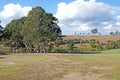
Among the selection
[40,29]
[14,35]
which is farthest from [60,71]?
[14,35]

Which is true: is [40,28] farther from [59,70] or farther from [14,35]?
[59,70]

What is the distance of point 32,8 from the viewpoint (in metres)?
93.5

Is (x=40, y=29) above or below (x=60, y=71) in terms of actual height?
above

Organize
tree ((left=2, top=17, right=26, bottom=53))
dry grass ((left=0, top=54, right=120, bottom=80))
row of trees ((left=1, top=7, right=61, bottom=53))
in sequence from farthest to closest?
tree ((left=2, top=17, right=26, bottom=53)), row of trees ((left=1, top=7, right=61, bottom=53)), dry grass ((left=0, top=54, right=120, bottom=80))

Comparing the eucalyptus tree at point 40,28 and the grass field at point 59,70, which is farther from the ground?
the eucalyptus tree at point 40,28

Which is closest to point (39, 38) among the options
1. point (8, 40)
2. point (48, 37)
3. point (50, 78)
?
point (48, 37)

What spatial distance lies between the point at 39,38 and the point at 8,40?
16979 millimetres

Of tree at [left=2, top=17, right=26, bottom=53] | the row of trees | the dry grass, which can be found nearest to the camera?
the dry grass

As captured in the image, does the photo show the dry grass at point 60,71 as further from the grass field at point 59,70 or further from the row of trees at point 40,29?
the row of trees at point 40,29

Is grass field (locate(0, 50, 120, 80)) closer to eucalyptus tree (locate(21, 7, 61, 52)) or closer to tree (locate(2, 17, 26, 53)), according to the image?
eucalyptus tree (locate(21, 7, 61, 52))

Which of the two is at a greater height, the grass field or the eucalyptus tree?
the eucalyptus tree

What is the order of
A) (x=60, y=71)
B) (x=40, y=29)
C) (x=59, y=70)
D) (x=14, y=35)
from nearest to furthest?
(x=60, y=71), (x=59, y=70), (x=40, y=29), (x=14, y=35)

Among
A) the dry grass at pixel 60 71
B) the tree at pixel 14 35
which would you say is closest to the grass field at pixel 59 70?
the dry grass at pixel 60 71

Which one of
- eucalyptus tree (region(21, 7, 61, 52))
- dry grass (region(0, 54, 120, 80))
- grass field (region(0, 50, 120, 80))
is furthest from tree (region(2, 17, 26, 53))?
dry grass (region(0, 54, 120, 80))
